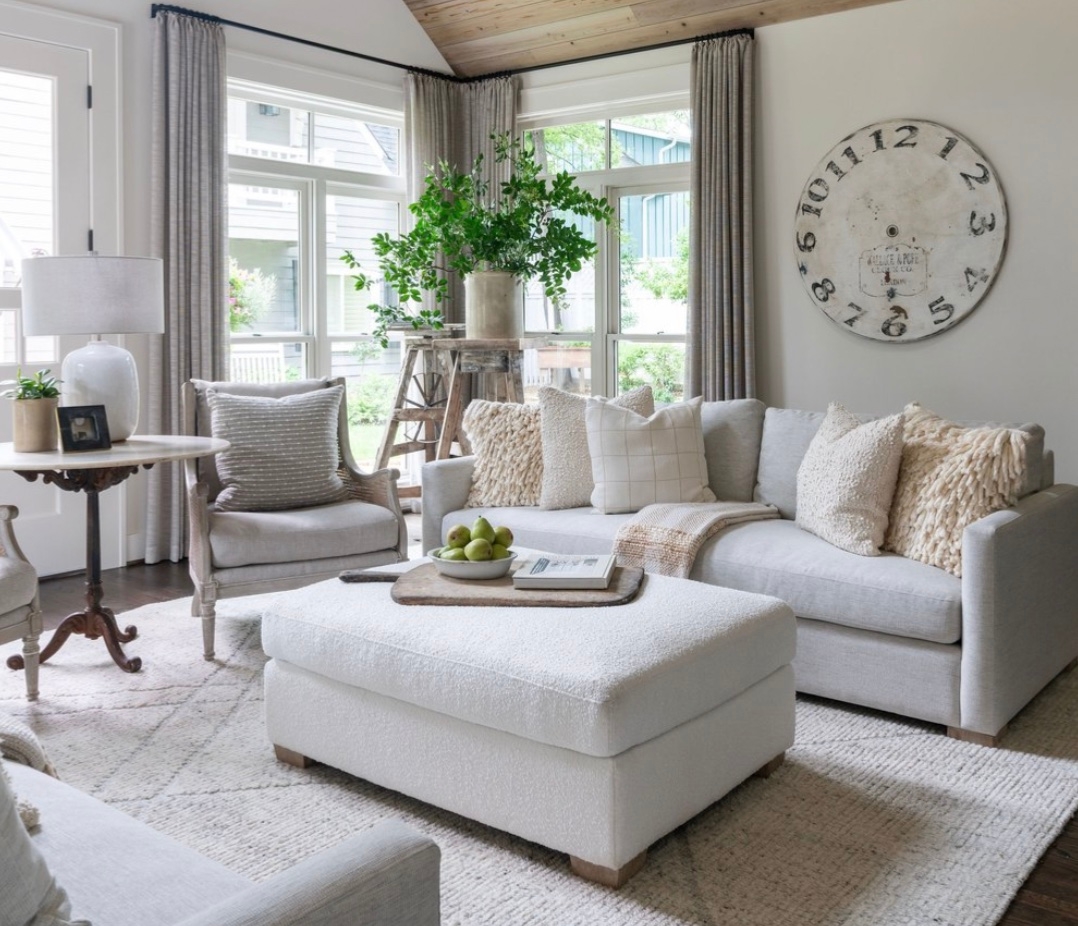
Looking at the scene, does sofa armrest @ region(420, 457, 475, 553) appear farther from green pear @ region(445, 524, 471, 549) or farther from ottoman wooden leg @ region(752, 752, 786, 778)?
ottoman wooden leg @ region(752, 752, 786, 778)

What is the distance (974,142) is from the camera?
15.3 feet

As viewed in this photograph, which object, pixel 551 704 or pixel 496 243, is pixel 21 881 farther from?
pixel 496 243

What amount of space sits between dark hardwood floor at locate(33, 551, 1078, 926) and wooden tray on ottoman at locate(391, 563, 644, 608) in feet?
3.36

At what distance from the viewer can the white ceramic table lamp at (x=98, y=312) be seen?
3447 millimetres

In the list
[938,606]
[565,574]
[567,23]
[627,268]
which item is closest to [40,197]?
[567,23]

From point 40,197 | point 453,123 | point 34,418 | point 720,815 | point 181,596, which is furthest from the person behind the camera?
point 453,123

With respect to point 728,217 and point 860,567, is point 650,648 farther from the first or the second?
point 728,217

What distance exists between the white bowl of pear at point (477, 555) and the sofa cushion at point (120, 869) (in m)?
1.35

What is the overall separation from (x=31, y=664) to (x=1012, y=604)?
2731 mm

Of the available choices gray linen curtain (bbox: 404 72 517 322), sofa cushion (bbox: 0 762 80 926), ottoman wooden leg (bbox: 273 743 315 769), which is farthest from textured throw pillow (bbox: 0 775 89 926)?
gray linen curtain (bbox: 404 72 517 322)

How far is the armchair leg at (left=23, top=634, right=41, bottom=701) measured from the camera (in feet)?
10.3

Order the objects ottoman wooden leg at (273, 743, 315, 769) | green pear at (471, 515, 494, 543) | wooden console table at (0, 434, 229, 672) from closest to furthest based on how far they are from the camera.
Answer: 1. ottoman wooden leg at (273, 743, 315, 769)
2. green pear at (471, 515, 494, 543)
3. wooden console table at (0, 434, 229, 672)

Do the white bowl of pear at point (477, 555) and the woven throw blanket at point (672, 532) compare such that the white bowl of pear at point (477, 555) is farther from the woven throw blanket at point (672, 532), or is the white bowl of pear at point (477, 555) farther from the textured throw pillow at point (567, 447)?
the textured throw pillow at point (567, 447)

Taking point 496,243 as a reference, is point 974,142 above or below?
above
